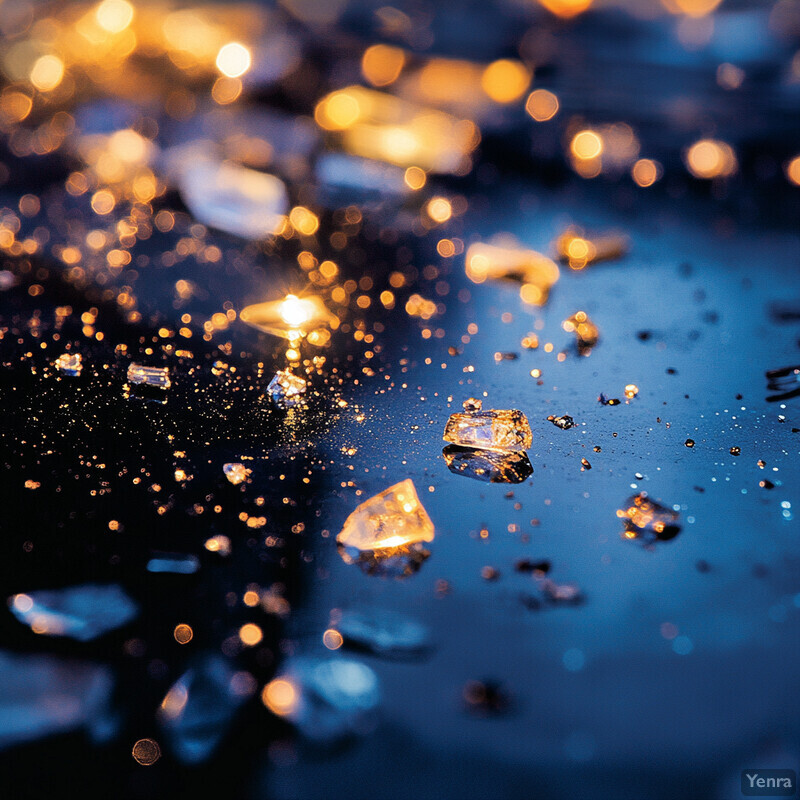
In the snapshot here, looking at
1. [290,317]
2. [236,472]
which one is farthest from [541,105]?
[236,472]

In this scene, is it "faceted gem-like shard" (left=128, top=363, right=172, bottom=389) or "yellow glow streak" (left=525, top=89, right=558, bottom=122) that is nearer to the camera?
"faceted gem-like shard" (left=128, top=363, right=172, bottom=389)

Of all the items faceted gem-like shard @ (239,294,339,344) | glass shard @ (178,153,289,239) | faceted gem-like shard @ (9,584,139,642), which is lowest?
faceted gem-like shard @ (9,584,139,642)

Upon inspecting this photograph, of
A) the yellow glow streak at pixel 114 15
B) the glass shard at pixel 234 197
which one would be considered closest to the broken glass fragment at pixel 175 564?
the glass shard at pixel 234 197

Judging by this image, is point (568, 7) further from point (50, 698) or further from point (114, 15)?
point (50, 698)

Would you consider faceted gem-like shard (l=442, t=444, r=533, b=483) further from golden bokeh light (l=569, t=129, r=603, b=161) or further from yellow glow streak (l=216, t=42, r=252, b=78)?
yellow glow streak (l=216, t=42, r=252, b=78)

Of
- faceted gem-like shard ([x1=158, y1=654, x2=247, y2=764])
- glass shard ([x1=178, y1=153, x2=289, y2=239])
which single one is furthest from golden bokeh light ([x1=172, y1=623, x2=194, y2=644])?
glass shard ([x1=178, y1=153, x2=289, y2=239])
